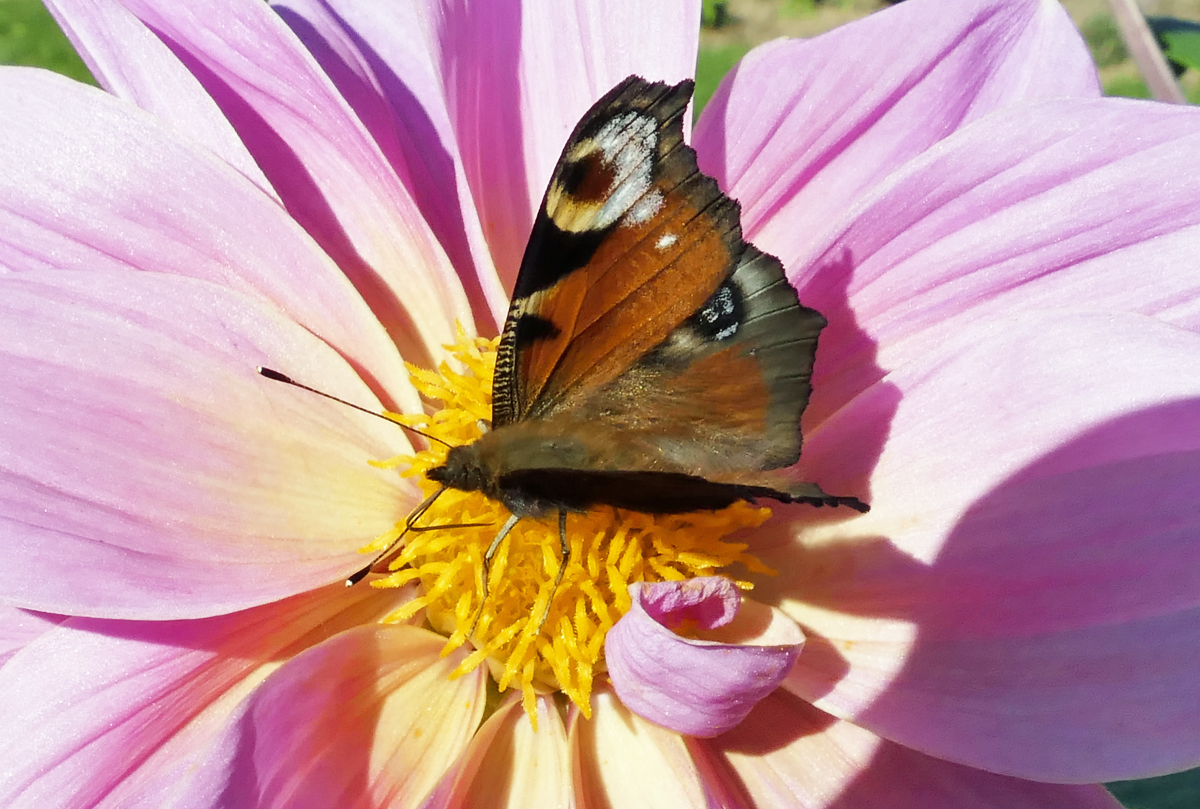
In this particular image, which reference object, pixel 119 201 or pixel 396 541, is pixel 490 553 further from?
pixel 119 201

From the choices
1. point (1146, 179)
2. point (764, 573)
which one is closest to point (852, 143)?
point (1146, 179)

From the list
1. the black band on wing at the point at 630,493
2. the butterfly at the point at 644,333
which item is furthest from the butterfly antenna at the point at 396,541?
the black band on wing at the point at 630,493

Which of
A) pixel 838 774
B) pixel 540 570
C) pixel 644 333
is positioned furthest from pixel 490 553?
pixel 838 774

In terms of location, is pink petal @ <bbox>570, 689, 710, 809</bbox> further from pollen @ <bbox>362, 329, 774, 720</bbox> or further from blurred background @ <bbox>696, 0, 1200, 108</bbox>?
blurred background @ <bbox>696, 0, 1200, 108</bbox>

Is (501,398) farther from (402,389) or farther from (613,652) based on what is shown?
(613,652)

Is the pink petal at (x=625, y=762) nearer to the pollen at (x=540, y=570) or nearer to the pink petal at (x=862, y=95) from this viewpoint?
the pollen at (x=540, y=570)

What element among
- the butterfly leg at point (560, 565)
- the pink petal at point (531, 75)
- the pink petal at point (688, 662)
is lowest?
the pink petal at point (688, 662)

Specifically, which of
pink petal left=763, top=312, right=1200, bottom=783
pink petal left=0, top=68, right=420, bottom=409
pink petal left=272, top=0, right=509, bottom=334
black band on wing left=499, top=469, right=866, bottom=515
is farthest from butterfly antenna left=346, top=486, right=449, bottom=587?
pink petal left=763, top=312, right=1200, bottom=783
